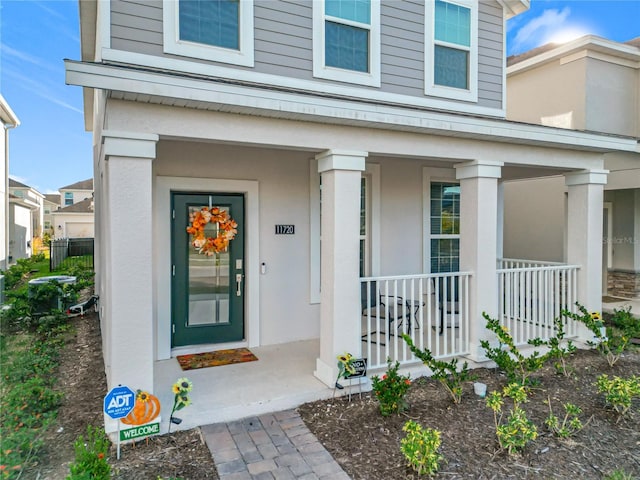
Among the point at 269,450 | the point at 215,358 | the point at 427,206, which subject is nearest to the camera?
the point at 269,450

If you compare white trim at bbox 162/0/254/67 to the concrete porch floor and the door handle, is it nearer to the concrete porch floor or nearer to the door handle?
the door handle

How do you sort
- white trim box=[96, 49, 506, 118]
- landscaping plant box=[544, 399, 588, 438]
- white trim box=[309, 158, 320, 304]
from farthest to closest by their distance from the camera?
white trim box=[309, 158, 320, 304] < white trim box=[96, 49, 506, 118] < landscaping plant box=[544, 399, 588, 438]

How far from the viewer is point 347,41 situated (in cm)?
510

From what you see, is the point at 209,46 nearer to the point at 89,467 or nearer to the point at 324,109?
the point at 324,109

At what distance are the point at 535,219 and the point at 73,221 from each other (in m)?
31.2

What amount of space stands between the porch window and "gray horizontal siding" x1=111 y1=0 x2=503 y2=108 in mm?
1598

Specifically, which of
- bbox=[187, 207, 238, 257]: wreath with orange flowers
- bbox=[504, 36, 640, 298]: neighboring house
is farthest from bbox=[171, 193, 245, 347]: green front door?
bbox=[504, 36, 640, 298]: neighboring house

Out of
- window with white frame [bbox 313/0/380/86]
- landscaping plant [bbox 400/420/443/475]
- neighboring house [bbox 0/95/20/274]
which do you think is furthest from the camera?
neighboring house [bbox 0/95/20/274]

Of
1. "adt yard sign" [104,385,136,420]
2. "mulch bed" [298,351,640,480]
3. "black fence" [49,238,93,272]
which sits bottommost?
"mulch bed" [298,351,640,480]

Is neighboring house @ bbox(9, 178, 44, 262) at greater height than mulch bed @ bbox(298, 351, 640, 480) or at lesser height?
greater

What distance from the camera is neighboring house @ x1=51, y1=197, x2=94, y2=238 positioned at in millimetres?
30469

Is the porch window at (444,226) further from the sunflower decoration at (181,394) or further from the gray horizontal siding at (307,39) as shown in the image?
the sunflower decoration at (181,394)

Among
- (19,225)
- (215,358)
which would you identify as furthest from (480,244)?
(19,225)

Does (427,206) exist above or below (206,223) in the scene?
above
